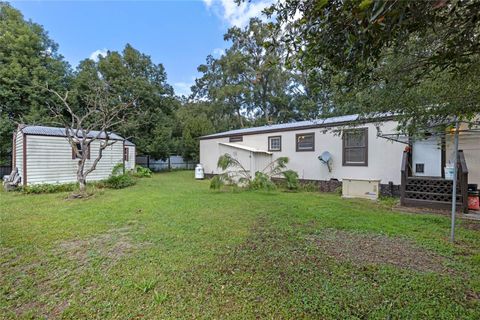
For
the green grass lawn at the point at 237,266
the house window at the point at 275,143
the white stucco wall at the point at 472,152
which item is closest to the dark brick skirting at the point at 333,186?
the house window at the point at 275,143

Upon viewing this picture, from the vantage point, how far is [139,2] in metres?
7.73

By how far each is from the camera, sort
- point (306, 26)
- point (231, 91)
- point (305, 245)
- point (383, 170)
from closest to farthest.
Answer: point (306, 26)
point (305, 245)
point (383, 170)
point (231, 91)

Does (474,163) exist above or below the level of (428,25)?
below

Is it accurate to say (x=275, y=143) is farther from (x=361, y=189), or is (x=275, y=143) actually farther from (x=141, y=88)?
(x=141, y=88)

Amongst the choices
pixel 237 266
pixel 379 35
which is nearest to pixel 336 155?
pixel 237 266

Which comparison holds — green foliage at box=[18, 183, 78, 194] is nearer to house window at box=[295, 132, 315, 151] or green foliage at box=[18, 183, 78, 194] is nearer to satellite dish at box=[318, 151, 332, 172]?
house window at box=[295, 132, 315, 151]

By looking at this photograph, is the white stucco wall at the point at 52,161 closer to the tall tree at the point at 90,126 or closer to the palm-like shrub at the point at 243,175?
the tall tree at the point at 90,126

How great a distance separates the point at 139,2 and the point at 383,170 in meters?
10.2

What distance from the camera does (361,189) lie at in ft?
26.4

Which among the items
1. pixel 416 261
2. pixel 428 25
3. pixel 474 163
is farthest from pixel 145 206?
pixel 474 163

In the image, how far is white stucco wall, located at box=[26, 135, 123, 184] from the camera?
9.43m

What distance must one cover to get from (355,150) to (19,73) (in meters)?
19.3

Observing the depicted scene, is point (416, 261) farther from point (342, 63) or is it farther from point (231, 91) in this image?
point (231, 91)

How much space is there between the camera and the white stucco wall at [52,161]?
9.43 metres
